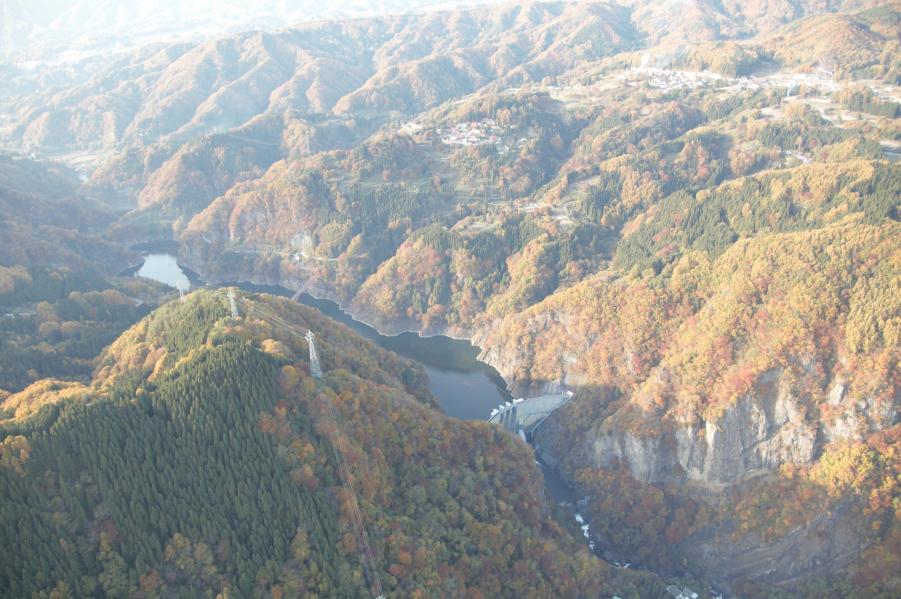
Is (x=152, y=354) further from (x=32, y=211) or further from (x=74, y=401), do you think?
(x=32, y=211)

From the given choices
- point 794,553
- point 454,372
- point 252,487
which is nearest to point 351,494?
point 252,487

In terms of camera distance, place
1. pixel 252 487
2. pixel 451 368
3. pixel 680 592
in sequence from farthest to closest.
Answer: pixel 451 368 → pixel 680 592 → pixel 252 487

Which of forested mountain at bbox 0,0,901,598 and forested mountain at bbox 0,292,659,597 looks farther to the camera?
forested mountain at bbox 0,0,901,598

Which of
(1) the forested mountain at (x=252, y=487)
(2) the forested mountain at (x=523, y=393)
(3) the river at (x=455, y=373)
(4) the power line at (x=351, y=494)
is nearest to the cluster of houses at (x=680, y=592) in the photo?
(2) the forested mountain at (x=523, y=393)

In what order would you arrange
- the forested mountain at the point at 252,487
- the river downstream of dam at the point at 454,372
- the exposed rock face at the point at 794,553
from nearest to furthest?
the forested mountain at the point at 252,487 → the exposed rock face at the point at 794,553 → the river downstream of dam at the point at 454,372

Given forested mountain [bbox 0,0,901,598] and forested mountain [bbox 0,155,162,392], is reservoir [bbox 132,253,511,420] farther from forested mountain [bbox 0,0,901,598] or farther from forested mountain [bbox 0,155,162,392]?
forested mountain [bbox 0,155,162,392]

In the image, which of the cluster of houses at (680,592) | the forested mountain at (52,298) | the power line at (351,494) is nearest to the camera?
the power line at (351,494)

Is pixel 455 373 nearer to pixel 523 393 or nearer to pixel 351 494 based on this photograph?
pixel 523 393

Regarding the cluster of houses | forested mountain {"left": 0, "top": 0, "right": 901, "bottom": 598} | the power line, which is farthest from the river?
the power line

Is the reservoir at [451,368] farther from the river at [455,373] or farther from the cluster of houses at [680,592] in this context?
the cluster of houses at [680,592]
